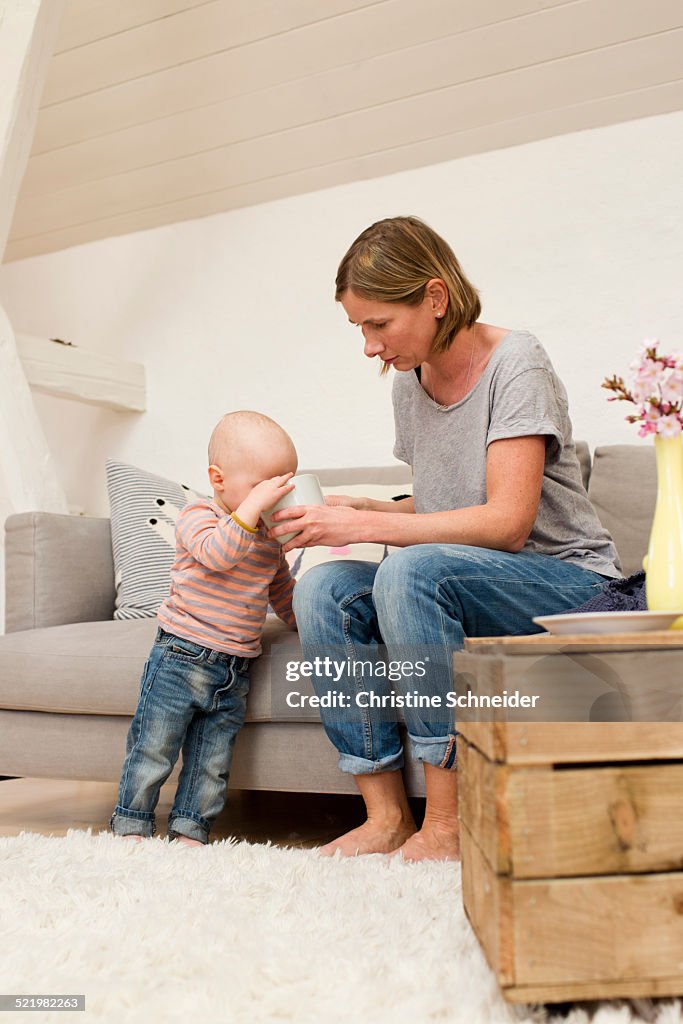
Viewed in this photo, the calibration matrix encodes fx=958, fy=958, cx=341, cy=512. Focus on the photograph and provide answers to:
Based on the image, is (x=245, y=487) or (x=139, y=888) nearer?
(x=139, y=888)

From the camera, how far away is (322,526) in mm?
1474

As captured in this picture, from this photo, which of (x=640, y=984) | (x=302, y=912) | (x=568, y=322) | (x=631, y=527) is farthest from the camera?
(x=568, y=322)

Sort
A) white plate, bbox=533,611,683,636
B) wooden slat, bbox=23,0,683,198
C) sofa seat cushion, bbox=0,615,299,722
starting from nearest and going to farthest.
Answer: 1. white plate, bbox=533,611,683,636
2. sofa seat cushion, bbox=0,615,299,722
3. wooden slat, bbox=23,0,683,198

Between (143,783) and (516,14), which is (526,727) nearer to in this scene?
(143,783)

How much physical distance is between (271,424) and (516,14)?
1.41 metres

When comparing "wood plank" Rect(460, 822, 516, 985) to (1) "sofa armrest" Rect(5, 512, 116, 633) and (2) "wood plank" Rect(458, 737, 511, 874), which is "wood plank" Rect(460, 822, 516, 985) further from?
(1) "sofa armrest" Rect(5, 512, 116, 633)

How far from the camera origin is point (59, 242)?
349 centimetres

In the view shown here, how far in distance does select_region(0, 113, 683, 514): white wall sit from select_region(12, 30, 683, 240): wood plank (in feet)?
0.40

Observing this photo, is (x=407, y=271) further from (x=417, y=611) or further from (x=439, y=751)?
(x=439, y=751)

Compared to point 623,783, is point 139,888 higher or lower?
lower

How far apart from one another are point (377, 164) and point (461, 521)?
70.7 inches

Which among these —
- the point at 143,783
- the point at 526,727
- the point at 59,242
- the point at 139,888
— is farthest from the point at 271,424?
the point at 59,242

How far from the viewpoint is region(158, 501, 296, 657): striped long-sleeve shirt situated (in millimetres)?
1686

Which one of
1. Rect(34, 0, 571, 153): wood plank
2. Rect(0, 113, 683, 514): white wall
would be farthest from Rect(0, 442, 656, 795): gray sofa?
Rect(34, 0, 571, 153): wood plank
